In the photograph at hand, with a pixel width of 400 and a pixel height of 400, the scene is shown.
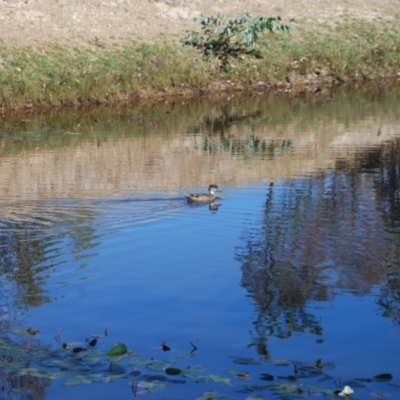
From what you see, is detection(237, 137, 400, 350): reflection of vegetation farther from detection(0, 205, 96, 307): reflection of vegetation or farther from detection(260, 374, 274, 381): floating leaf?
detection(0, 205, 96, 307): reflection of vegetation

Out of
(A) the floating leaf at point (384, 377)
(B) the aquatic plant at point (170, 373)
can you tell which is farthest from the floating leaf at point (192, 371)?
(A) the floating leaf at point (384, 377)

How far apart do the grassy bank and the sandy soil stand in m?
0.68

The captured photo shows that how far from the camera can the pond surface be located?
8125 mm

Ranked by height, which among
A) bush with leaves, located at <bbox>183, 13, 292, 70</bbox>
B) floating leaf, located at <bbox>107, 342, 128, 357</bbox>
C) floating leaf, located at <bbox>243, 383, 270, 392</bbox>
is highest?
bush with leaves, located at <bbox>183, 13, 292, 70</bbox>

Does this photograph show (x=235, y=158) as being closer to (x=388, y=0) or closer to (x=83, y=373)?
(x=83, y=373)

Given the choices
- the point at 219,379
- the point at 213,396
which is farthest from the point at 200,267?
the point at 213,396

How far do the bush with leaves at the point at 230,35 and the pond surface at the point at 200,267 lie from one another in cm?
923

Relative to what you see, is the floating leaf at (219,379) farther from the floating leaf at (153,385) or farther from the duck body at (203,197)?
the duck body at (203,197)

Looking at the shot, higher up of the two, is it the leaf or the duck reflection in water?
the duck reflection in water

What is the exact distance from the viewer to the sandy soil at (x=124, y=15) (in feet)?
93.4

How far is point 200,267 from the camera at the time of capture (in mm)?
11391

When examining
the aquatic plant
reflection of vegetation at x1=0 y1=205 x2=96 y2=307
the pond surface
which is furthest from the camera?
reflection of vegetation at x1=0 y1=205 x2=96 y2=307

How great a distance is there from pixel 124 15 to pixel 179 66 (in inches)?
145

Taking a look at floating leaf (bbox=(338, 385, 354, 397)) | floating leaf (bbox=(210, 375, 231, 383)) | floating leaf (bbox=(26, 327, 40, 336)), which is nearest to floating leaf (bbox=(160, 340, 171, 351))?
floating leaf (bbox=(210, 375, 231, 383))
